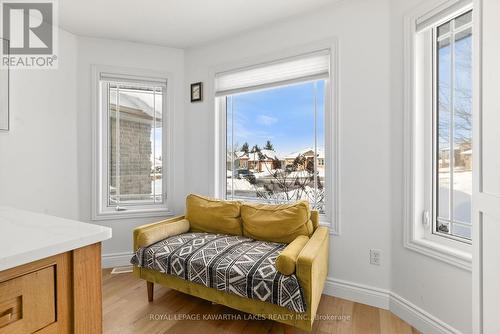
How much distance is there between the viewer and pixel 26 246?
2.11 feet

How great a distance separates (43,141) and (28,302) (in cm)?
244

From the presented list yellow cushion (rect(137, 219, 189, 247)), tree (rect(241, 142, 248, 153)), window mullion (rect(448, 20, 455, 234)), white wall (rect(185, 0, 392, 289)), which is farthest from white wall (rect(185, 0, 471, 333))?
yellow cushion (rect(137, 219, 189, 247))

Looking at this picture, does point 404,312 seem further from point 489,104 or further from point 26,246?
point 26,246

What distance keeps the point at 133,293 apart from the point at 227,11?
8.47 ft

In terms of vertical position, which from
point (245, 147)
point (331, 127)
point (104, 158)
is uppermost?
point (331, 127)

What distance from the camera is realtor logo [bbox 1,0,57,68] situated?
2.25m

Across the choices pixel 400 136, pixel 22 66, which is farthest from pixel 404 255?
pixel 22 66

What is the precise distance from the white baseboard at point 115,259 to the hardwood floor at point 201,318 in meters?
0.57

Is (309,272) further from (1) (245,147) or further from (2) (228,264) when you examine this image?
(1) (245,147)

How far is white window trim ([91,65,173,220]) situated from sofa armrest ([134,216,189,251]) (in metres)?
0.70

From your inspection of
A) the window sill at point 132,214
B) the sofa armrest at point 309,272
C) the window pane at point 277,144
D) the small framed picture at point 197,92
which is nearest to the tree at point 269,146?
the window pane at point 277,144

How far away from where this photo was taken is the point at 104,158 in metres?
2.93

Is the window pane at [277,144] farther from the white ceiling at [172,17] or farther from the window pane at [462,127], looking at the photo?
the window pane at [462,127]

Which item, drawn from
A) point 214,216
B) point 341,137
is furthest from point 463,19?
point 214,216
